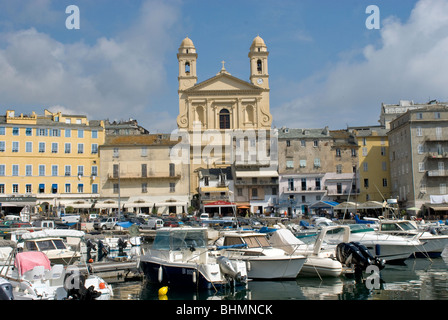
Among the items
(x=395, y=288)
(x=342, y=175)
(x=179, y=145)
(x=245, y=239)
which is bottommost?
(x=395, y=288)

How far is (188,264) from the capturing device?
18.9 m

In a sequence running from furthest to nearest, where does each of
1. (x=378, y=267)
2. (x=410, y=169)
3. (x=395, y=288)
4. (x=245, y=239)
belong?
(x=410, y=169)
(x=245, y=239)
(x=378, y=267)
(x=395, y=288)

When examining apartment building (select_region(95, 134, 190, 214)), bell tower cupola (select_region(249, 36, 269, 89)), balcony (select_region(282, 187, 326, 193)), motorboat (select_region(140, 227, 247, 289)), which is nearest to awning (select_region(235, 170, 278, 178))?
balcony (select_region(282, 187, 326, 193))

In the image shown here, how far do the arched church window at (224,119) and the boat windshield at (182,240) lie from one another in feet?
178

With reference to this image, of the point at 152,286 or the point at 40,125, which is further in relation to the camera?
the point at 40,125

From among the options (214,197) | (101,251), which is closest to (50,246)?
(101,251)

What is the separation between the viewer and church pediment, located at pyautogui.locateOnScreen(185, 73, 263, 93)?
244 feet

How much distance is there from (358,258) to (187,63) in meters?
62.5

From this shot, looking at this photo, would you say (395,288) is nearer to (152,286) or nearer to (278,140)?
(152,286)

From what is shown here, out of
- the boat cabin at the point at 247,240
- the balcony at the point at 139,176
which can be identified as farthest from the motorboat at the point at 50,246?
the balcony at the point at 139,176

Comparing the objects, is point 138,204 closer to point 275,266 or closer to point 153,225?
point 153,225

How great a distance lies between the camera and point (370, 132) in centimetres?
6781

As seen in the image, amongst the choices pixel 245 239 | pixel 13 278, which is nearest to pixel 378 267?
pixel 245 239
